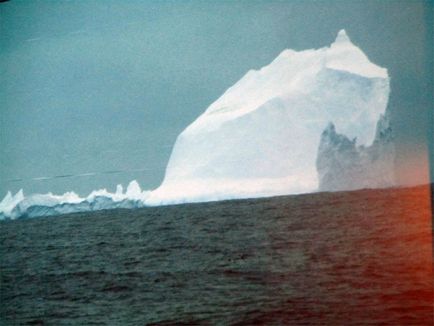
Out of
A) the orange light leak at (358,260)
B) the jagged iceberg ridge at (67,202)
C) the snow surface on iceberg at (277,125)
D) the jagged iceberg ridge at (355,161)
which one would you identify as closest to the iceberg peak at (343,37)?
the snow surface on iceberg at (277,125)

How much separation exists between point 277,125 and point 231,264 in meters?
0.85

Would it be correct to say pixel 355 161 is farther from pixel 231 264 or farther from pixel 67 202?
pixel 67 202

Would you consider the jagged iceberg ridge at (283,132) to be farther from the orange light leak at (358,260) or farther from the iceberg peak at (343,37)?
the orange light leak at (358,260)

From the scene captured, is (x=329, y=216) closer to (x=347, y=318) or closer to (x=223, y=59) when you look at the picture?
(x=347, y=318)

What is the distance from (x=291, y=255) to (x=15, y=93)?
2246mm

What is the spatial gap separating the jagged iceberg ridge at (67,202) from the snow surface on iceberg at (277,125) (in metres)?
0.13

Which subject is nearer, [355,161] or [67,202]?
[355,161]

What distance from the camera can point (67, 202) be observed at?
16.5 ft

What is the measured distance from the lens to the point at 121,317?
481 centimetres

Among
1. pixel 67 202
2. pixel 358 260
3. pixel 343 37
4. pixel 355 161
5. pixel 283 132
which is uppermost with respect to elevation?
pixel 343 37

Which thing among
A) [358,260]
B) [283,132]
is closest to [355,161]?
[283,132]

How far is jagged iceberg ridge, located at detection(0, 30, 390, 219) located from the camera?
439cm

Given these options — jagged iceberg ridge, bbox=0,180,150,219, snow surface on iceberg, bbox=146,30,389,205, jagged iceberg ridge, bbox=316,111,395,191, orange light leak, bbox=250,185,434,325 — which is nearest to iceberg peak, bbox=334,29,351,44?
snow surface on iceberg, bbox=146,30,389,205

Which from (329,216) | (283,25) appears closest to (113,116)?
(283,25)
